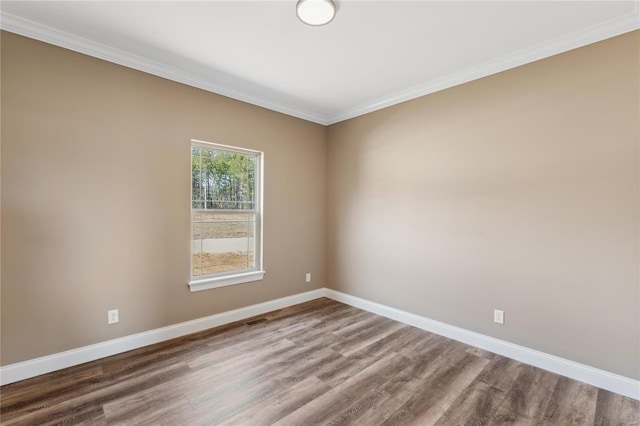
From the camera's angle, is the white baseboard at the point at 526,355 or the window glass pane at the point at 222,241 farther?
the window glass pane at the point at 222,241

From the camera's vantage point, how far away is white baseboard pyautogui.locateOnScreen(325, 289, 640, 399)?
6.98ft

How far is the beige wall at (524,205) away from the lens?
2156 millimetres

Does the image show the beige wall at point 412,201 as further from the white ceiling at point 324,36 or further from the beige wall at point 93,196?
the white ceiling at point 324,36

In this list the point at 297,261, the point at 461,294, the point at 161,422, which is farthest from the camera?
the point at 297,261

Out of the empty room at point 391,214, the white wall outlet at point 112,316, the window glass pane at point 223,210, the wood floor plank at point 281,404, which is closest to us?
the wood floor plank at point 281,404

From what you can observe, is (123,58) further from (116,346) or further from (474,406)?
(474,406)

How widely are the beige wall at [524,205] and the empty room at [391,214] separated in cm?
2

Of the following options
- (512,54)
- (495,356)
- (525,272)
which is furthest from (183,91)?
(495,356)

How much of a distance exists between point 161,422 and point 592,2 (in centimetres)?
396

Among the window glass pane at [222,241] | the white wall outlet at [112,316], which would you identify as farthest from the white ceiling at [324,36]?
the white wall outlet at [112,316]

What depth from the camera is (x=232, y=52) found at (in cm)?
261

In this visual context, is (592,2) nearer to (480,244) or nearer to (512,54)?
(512,54)

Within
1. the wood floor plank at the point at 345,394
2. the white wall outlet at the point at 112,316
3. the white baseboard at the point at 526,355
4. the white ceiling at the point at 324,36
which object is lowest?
the wood floor plank at the point at 345,394

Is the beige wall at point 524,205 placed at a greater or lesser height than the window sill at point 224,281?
greater
